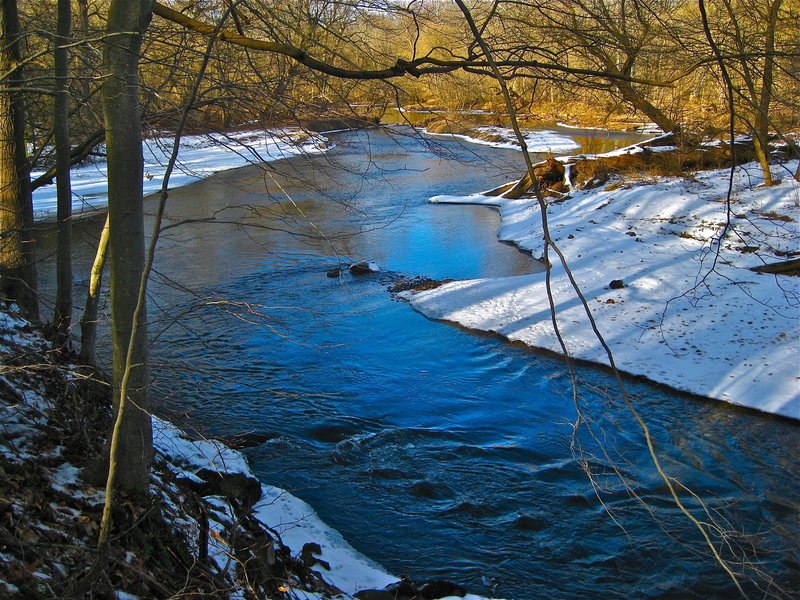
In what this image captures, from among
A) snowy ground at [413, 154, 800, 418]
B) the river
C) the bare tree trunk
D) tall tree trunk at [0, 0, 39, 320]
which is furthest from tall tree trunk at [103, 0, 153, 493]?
snowy ground at [413, 154, 800, 418]

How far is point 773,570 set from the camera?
5137 millimetres

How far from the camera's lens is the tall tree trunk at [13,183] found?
557 centimetres

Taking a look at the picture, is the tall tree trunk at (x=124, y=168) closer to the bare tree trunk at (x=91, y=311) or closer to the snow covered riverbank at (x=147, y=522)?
the snow covered riverbank at (x=147, y=522)

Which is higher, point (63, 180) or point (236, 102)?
point (236, 102)

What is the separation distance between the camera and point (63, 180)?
5484mm

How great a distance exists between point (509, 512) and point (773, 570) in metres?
2.12

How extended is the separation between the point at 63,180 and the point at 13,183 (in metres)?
0.70

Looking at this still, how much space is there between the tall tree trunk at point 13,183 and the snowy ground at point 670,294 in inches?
231

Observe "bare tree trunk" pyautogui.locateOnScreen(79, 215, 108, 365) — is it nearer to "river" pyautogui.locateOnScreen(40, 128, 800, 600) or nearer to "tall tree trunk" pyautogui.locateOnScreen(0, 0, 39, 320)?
"river" pyautogui.locateOnScreen(40, 128, 800, 600)

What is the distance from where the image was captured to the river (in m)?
5.10

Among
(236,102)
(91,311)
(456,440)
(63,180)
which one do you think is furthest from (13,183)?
(456,440)

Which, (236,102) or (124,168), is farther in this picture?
(236,102)

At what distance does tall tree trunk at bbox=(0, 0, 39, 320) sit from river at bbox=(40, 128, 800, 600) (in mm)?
912

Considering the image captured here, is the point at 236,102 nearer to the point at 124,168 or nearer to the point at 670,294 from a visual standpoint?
the point at 124,168
